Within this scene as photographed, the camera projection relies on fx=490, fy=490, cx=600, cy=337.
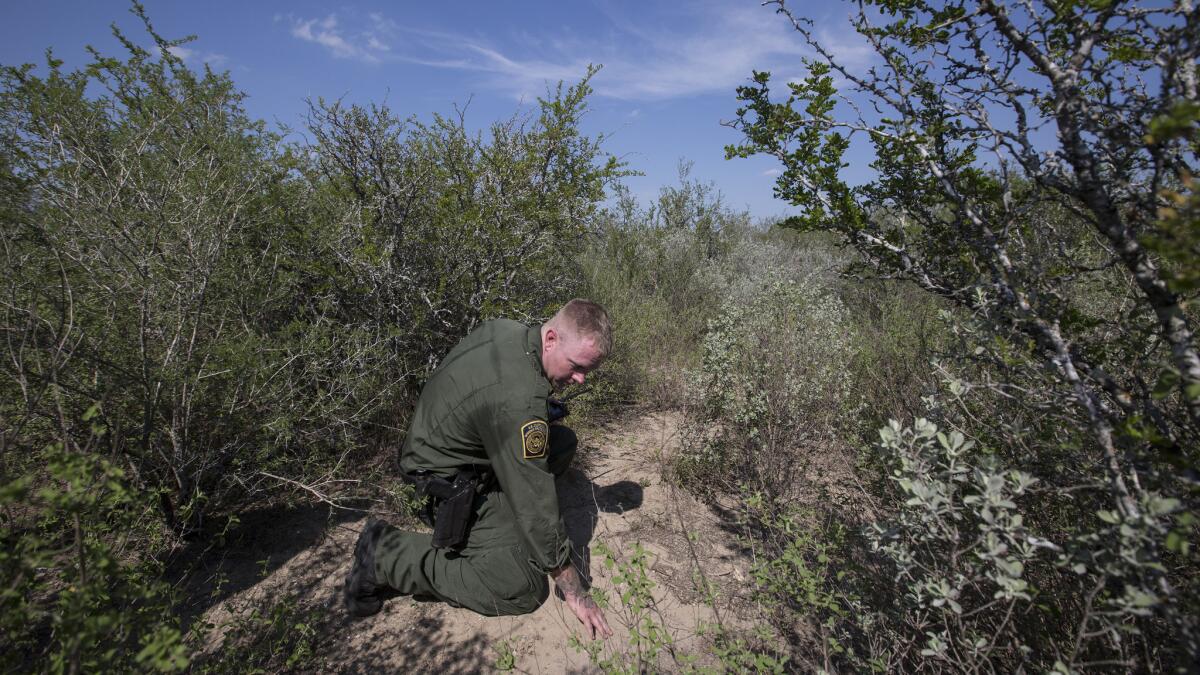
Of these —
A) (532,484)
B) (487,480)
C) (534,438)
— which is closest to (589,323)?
(534,438)

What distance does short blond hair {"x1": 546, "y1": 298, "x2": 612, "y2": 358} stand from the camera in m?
2.47

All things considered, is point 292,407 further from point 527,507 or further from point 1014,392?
point 1014,392

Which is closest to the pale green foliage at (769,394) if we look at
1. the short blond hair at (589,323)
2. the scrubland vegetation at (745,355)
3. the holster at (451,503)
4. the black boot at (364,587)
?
the scrubland vegetation at (745,355)

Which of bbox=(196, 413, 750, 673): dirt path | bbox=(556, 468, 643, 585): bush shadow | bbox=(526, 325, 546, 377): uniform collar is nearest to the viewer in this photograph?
bbox=(196, 413, 750, 673): dirt path

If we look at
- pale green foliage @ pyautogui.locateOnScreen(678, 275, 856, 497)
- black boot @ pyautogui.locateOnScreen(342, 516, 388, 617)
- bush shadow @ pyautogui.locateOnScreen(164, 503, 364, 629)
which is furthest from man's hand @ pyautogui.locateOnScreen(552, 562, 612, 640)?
bush shadow @ pyautogui.locateOnScreen(164, 503, 364, 629)

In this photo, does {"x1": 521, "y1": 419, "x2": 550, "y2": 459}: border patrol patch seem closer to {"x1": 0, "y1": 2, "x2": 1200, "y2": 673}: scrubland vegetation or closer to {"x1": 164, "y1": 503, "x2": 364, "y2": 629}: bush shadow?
{"x1": 0, "y1": 2, "x2": 1200, "y2": 673}: scrubland vegetation

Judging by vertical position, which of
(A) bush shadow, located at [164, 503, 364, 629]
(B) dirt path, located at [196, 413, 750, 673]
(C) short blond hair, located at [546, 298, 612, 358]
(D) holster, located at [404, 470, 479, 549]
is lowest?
(B) dirt path, located at [196, 413, 750, 673]

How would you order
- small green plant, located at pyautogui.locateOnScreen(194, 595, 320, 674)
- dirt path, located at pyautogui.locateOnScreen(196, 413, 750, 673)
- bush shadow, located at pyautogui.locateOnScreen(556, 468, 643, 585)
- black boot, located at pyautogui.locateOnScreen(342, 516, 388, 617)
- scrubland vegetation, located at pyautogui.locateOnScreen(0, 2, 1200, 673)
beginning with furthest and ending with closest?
bush shadow, located at pyautogui.locateOnScreen(556, 468, 643, 585) → black boot, located at pyautogui.locateOnScreen(342, 516, 388, 617) → dirt path, located at pyautogui.locateOnScreen(196, 413, 750, 673) → small green plant, located at pyautogui.locateOnScreen(194, 595, 320, 674) → scrubland vegetation, located at pyautogui.locateOnScreen(0, 2, 1200, 673)

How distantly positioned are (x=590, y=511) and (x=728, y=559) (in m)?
0.95

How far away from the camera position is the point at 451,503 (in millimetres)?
2508

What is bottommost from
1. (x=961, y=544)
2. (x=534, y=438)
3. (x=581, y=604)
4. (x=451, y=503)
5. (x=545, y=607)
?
(x=545, y=607)

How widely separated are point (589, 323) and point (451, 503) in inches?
45.7

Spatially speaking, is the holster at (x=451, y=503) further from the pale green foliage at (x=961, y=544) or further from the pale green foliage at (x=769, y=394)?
the pale green foliage at (x=961, y=544)

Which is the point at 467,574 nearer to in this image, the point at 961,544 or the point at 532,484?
the point at 532,484
